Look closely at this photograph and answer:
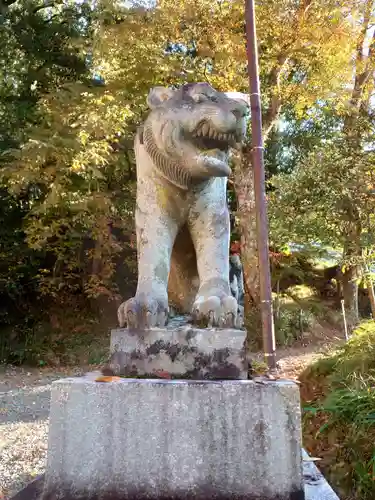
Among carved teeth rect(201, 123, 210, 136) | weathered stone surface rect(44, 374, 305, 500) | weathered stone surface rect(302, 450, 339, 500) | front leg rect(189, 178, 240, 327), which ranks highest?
carved teeth rect(201, 123, 210, 136)

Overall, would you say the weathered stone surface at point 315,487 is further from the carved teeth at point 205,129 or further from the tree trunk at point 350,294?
the tree trunk at point 350,294

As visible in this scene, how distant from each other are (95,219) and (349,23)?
5.80 m

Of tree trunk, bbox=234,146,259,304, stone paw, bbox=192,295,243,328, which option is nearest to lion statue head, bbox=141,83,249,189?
stone paw, bbox=192,295,243,328

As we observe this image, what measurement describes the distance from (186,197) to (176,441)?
3.26ft

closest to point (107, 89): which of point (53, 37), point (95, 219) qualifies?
point (95, 219)

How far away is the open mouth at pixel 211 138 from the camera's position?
1.89 metres

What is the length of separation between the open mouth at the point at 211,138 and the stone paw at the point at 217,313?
595mm

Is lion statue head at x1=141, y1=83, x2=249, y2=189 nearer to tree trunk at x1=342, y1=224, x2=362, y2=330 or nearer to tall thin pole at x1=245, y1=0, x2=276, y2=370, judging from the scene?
tall thin pole at x1=245, y1=0, x2=276, y2=370

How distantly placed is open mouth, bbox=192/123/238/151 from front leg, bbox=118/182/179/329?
0.28 meters

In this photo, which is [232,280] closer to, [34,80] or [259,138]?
[259,138]

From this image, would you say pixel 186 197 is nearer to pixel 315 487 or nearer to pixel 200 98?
pixel 200 98

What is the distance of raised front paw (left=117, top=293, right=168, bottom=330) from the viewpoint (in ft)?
6.05

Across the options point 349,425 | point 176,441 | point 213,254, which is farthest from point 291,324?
point 176,441

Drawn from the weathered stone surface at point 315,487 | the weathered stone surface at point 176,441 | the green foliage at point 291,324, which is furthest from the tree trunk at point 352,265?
the weathered stone surface at point 176,441
